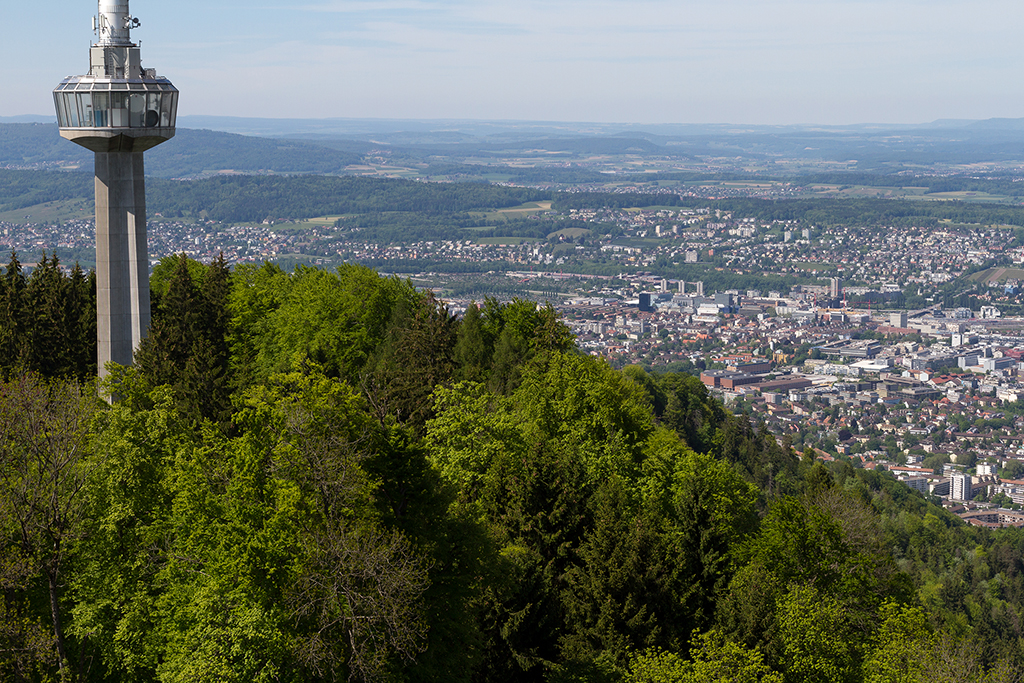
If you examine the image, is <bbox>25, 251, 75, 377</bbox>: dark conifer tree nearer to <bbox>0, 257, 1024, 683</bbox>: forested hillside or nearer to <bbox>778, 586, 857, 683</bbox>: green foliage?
<bbox>0, 257, 1024, 683</bbox>: forested hillside

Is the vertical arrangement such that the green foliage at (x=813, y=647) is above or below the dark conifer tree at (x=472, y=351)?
below

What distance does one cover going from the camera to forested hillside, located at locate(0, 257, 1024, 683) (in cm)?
2773

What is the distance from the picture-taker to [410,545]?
3069 cm

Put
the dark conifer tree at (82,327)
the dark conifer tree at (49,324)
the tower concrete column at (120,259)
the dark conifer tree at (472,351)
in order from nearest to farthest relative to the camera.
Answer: the dark conifer tree at (472,351) < the dark conifer tree at (49,324) < the tower concrete column at (120,259) < the dark conifer tree at (82,327)

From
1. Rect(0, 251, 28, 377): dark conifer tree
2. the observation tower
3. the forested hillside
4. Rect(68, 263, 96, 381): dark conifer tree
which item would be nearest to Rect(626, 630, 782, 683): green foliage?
the forested hillside

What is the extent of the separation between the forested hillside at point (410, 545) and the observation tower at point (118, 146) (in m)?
4.84

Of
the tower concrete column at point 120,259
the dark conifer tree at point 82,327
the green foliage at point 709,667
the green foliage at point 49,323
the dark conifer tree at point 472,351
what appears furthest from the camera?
the dark conifer tree at point 82,327

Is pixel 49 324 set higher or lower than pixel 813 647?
higher

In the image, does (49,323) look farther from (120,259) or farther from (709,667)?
(709,667)

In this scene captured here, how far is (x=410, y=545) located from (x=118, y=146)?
39814mm

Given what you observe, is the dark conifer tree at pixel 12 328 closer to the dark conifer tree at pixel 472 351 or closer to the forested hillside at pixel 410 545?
the forested hillside at pixel 410 545

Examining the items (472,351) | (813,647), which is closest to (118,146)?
(472,351)

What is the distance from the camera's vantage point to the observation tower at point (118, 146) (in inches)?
2432

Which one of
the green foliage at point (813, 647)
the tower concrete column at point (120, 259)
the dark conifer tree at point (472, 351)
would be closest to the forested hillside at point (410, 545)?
the green foliage at point (813, 647)
